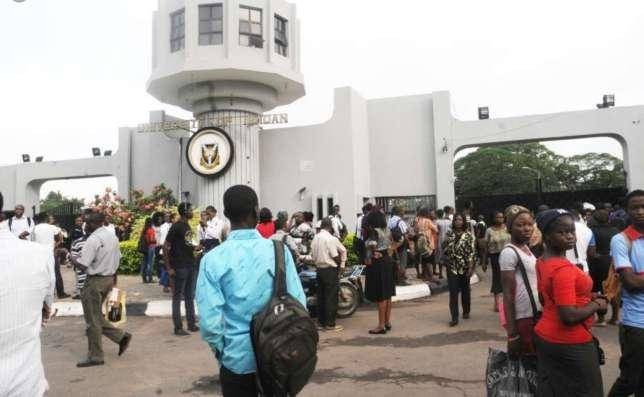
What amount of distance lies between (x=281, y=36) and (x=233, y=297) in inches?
688

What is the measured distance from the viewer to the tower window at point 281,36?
18.8m

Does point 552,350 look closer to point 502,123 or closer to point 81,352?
point 81,352

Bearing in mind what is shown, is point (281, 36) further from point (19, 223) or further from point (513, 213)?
point (513, 213)

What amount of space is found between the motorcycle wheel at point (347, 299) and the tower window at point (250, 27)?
11.4 metres

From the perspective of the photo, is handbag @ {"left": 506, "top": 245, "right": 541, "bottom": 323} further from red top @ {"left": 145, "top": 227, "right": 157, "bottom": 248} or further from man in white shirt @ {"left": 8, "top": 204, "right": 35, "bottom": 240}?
red top @ {"left": 145, "top": 227, "right": 157, "bottom": 248}

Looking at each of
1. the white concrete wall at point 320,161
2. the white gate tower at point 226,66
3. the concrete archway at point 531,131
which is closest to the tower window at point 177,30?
the white gate tower at point 226,66

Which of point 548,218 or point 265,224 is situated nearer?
point 548,218

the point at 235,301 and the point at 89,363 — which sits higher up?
the point at 235,301

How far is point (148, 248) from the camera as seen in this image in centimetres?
1331

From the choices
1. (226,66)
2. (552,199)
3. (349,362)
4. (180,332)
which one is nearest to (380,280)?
(349,362)

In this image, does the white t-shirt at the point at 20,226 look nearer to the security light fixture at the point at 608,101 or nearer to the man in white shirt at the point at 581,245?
the man in white shirt at the point at 581,245

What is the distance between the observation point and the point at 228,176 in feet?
60.9

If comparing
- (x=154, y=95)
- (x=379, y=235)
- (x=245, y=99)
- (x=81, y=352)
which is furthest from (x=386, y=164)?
(x=81, y=352)

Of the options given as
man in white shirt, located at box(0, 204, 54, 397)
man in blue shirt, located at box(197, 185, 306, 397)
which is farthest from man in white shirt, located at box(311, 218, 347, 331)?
man in white shirt, located at box(0, 204, 54, 397)
